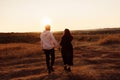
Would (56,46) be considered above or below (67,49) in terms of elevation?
above

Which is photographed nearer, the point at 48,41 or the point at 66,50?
the point at 48,41

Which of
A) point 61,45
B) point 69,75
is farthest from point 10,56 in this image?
point 69,75

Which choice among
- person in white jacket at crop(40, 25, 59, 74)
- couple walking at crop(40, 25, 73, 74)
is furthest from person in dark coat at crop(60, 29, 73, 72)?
person in white jacket at crop(40, 25, 59, 74)

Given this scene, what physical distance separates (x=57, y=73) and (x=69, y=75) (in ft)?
2.57

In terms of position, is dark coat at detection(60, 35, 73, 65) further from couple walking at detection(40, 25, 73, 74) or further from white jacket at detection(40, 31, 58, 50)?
white jacket at detection(40, 31, 58, 50)

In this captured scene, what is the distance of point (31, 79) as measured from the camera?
43.8 ft

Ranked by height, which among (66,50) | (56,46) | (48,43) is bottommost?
(66,50)

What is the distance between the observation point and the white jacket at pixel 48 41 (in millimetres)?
14023

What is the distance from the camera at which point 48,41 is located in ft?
46.1

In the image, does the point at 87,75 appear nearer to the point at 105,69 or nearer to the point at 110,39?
the point at 105,69

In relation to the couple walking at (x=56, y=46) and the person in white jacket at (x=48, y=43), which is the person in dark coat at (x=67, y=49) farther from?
the person in white jacket at (x=48, y=43)

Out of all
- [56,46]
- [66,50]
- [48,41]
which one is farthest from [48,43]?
→ [66,50]

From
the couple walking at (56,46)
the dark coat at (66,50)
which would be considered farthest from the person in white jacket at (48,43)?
the dark coat at (66,50)

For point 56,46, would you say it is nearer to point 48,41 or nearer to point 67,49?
point 48,41
